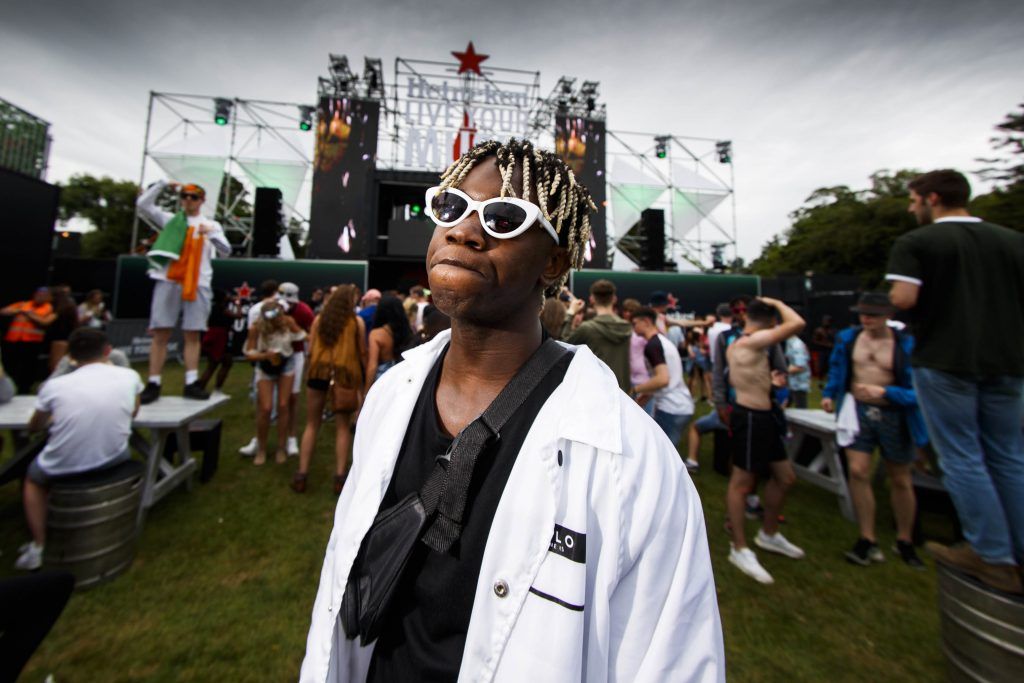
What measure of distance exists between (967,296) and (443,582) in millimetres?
3029

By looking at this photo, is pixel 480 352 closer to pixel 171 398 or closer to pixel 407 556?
pixel 407 556

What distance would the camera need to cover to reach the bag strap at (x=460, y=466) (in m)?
1.02

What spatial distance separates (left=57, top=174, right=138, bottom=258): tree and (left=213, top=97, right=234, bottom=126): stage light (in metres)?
25.7

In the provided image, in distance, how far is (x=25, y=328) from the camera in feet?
23.0

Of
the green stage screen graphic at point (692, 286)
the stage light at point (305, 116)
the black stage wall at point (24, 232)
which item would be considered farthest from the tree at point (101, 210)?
the green stage screen graphic at point (692, 286)

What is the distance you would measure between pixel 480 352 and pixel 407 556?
1.80 ft

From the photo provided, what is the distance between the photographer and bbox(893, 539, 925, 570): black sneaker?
358 cm

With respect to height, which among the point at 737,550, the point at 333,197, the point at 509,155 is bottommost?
the point at 737,550

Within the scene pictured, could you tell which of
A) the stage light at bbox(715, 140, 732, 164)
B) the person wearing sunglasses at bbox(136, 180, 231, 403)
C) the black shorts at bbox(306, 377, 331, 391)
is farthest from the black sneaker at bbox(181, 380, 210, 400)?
the stage light at bbox(715, 140, 732, 164)

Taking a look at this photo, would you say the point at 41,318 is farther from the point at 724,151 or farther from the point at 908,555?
the point at 724,151

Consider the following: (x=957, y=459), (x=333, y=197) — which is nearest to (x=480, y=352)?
(x=957, y=459)

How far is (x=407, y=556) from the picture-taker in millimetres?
1023

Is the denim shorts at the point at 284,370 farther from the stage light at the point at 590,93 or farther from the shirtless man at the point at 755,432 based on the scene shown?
the stage light at the point at 590,93

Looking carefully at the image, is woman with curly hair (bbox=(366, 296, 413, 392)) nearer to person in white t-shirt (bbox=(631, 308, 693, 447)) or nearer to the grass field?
the grass field
